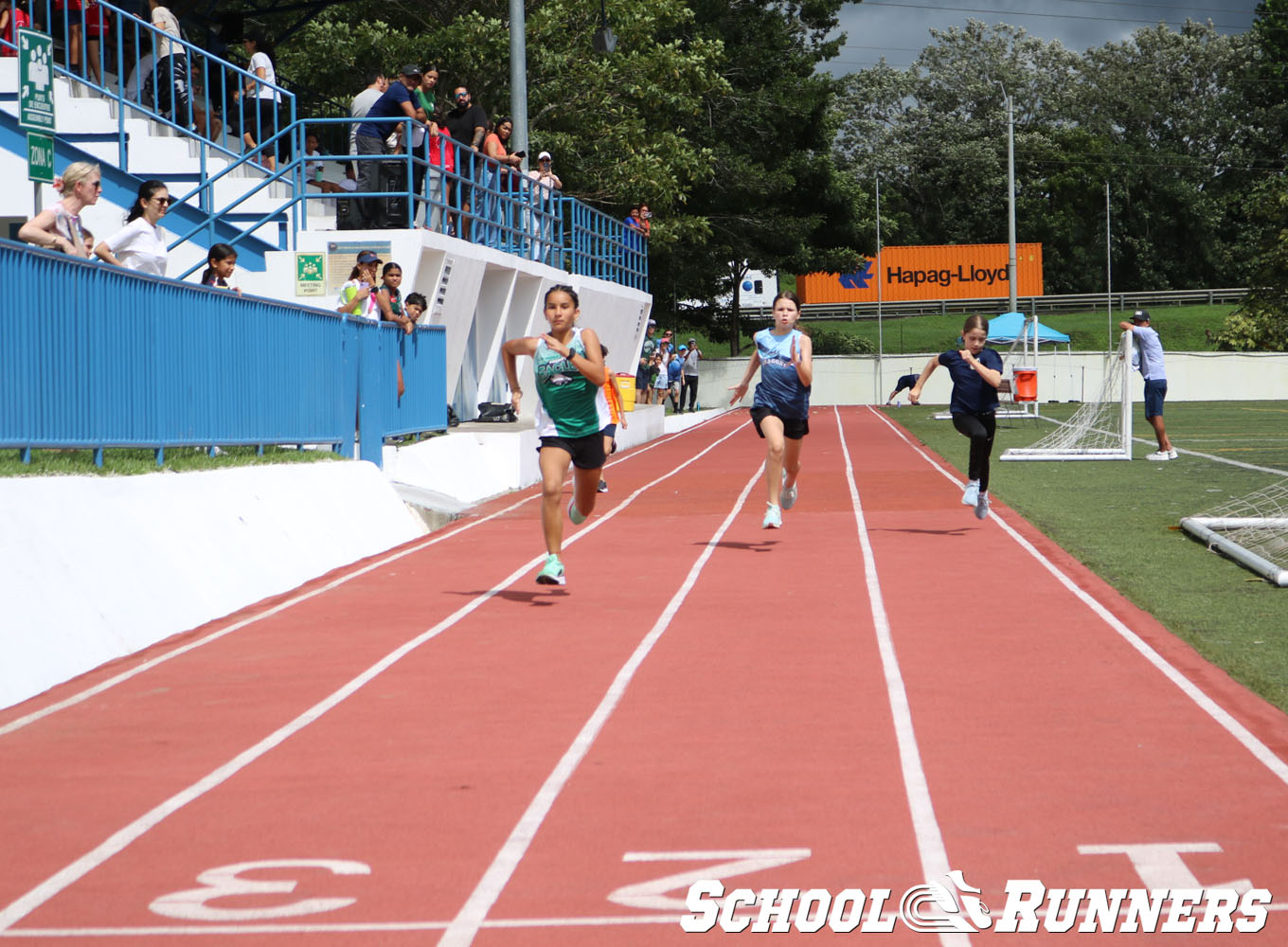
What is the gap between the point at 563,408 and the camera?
413 inches

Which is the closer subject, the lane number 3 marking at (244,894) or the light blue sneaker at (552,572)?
the lane number 3 marking at (244,894)

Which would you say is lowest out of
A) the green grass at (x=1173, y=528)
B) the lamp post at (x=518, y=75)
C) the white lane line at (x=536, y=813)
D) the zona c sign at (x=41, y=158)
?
the white lane line at (x=536, y=813)

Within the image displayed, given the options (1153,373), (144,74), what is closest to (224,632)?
(144,74)

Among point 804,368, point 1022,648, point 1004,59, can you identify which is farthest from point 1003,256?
point 1022,648

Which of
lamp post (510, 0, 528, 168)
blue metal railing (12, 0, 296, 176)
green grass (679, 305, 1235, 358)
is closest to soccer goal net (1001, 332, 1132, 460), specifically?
lamp post (510, 0, 528, 168)

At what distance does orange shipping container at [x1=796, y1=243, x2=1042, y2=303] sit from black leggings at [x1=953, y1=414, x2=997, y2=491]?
60.1 meters

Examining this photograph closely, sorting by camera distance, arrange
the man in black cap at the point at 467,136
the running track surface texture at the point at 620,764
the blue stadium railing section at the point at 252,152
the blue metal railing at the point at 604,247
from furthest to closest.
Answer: the blue metal railing at the point at 604,247 < the man in black cap at the point at 467,136 < the blue stadium railing section at the point at 252,152 < the running track surface texture at the point at 620,764

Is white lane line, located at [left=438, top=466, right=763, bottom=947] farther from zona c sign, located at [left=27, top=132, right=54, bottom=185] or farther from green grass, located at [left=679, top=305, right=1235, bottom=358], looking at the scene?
green grass, located at [left=679, top=305, right=1235, bottom=358]

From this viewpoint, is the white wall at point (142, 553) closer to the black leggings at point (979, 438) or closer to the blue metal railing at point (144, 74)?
the black leggings at point (979, 438)

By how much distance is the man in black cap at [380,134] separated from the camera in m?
20.0

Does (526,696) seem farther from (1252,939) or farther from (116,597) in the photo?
(1252,939)

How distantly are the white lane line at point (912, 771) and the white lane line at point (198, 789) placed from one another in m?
2.53

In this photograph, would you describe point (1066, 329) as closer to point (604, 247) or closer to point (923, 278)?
point (923, 278)
